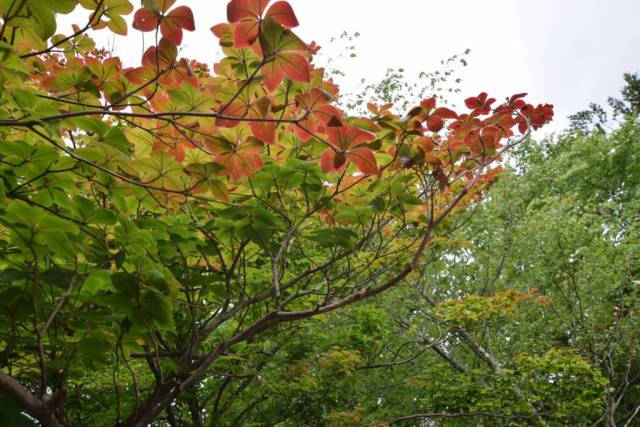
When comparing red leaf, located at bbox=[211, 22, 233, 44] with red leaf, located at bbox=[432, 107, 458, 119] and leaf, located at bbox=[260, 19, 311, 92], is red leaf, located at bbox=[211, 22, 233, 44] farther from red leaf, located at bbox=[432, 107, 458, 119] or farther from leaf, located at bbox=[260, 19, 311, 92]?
red leaf, located at bbox=[432, 107, 458, 119]

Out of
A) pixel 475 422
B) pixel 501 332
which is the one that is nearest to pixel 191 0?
pixel 475 422

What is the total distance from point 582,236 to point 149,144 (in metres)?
7.84

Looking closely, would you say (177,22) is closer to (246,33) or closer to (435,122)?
(246,33)

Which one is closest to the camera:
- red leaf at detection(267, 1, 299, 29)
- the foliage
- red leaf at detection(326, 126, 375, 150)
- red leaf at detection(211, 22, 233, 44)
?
red leaf at detection(267, 1, 299, 29)

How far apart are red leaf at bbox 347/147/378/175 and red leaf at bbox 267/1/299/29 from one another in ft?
1.12

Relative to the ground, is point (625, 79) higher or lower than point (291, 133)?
higher

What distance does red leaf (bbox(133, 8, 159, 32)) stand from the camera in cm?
103

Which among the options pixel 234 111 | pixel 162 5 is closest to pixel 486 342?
pixel 234 111

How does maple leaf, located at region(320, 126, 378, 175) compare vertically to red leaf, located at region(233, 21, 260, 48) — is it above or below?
below

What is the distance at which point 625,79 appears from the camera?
18938 millimetres

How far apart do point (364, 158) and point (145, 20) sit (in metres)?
0.54

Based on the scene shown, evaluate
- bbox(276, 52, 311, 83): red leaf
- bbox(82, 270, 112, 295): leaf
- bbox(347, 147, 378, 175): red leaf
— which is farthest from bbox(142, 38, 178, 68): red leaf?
bbox(82, 270, 112, 295): leaf

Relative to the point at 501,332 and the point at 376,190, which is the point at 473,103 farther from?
the point at 501,332

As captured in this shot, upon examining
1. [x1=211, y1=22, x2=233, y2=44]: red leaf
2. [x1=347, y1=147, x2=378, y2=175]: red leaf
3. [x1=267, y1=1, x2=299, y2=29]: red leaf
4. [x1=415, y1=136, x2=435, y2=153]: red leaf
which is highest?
[x1=211, y1=22, x2=233, y2=44]: red leaf
